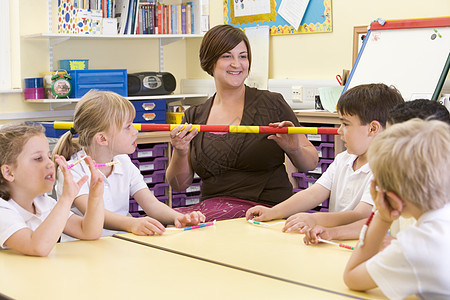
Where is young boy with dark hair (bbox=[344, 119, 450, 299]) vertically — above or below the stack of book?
below

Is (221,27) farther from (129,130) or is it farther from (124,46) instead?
(124,46)

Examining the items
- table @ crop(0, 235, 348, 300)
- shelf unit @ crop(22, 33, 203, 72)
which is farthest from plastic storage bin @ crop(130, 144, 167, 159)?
table @ crop(0, 235, 348, 300)

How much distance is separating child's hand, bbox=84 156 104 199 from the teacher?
0.70 metres

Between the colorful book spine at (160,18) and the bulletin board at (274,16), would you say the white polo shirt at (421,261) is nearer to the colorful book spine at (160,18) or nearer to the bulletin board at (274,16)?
the bulletin board at (274,16)

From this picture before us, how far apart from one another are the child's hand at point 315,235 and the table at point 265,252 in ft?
0.07

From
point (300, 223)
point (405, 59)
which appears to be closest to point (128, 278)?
point (300, 223)

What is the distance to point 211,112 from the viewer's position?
2.86m

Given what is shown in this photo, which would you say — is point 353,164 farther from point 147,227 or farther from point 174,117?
point 174,117

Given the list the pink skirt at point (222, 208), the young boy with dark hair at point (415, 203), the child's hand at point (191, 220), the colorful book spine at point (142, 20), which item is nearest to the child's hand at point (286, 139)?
the pink skirt at point (222, 208)

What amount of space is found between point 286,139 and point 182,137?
422 millimetres

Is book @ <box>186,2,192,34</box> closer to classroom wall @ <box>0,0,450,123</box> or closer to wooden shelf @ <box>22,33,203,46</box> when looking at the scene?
wooden shelf @ <box>22,33,203,46</box>

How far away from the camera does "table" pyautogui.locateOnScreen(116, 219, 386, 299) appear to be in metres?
1.51

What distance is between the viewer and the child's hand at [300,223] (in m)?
→ 1.96

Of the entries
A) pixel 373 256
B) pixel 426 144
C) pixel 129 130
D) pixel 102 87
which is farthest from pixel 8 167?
pixel 102 87
